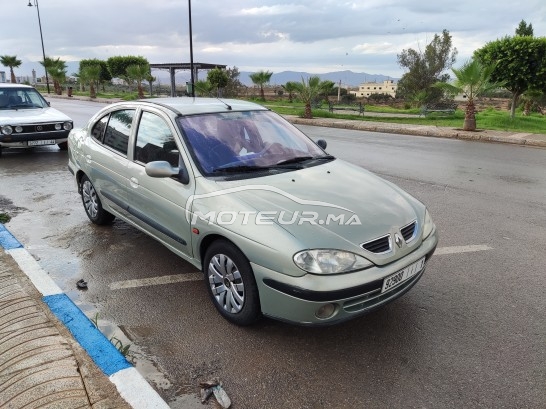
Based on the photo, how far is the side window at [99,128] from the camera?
197 inches

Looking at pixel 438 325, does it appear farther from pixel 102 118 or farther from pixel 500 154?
pixel 500 154

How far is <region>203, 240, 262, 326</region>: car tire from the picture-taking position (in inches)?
118

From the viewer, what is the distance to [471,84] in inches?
585

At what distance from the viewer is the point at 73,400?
2338mm

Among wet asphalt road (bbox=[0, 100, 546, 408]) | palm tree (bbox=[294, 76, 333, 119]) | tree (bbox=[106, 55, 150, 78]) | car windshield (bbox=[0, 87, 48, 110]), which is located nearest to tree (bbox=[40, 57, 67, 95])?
tree (bbox=[106, 55, 150, 78])

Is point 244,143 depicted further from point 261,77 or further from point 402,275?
point 261,77

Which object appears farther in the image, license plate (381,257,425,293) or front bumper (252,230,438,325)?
license plate (381,257,425,293)

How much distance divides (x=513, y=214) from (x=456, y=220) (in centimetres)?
92

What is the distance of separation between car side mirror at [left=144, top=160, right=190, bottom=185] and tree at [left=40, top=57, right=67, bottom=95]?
156 ft

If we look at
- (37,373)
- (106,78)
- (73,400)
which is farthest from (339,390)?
(106,78)

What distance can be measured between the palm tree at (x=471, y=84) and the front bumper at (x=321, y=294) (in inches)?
545

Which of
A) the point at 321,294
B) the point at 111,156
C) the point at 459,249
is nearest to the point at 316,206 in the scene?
the point at 321,294

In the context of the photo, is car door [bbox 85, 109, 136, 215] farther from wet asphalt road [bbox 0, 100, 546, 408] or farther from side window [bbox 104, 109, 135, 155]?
wet asphalt road [bbox 0, 100, 546, 408]

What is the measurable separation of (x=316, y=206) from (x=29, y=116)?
932 cm
